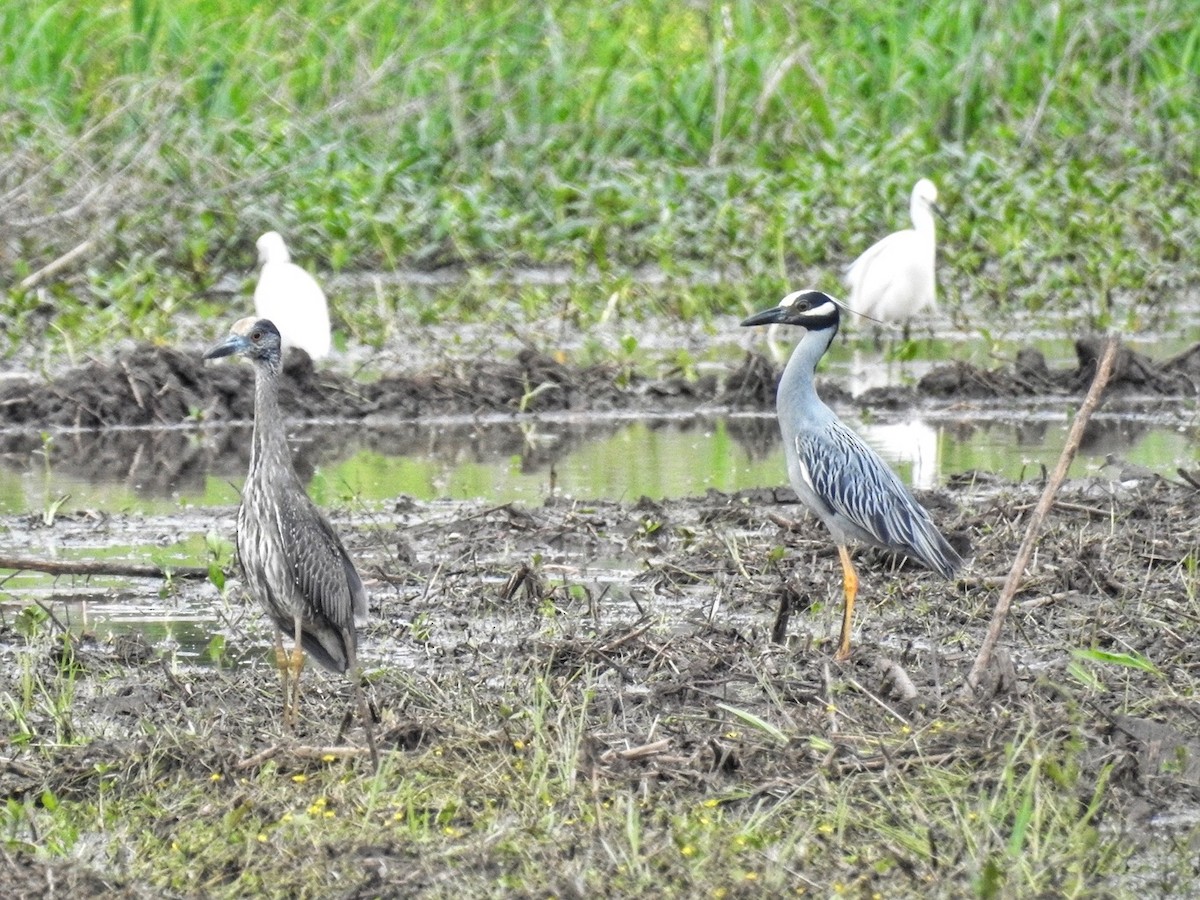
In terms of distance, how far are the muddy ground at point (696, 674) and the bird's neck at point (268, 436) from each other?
646 millimetres

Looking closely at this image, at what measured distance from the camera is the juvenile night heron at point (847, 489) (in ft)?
21.7

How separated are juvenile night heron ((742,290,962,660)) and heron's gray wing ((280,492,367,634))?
1.60m

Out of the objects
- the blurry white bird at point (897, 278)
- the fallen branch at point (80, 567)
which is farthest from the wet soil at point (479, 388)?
the fallen branch at point (80, 567)

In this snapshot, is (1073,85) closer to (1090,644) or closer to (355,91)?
(355,91)

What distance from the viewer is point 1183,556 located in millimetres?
6992

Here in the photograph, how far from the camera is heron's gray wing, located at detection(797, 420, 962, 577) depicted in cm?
662

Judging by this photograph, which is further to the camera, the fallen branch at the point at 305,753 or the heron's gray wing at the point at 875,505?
the heron's gray wing at the point at 875,505

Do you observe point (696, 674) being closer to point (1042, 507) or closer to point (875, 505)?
point (1042, 507)

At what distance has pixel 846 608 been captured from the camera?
624 centimetres

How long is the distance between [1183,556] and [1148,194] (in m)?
8.49

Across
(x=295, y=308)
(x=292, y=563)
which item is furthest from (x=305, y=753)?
(x=295, y=308)

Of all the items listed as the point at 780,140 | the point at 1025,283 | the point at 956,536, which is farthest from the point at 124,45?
the point at 956,536

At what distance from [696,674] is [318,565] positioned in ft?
3.50

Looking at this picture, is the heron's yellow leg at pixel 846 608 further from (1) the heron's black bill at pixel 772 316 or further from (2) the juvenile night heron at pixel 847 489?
(1) the heron's black bill at pixel 772 316
